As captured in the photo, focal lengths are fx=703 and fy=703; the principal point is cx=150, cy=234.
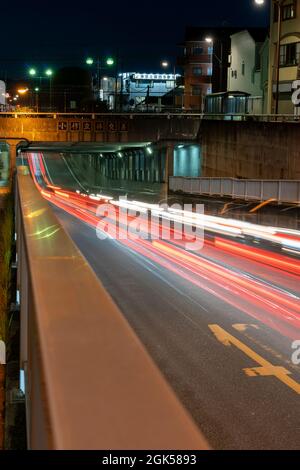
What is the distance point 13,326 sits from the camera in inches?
335

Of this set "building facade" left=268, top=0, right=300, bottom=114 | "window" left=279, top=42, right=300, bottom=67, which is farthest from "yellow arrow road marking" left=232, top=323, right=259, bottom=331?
"window" left=279, top=42, right=300, bottom=67

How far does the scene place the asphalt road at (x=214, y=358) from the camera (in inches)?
265

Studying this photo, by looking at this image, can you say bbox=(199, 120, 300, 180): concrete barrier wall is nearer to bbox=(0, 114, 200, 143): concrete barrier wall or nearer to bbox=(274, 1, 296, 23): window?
bbox=(0, 114, 200, 143): concrete barrier wall

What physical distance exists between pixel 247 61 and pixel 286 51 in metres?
20.6

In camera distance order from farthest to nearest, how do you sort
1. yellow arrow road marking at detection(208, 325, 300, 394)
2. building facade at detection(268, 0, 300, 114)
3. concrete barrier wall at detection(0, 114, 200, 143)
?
building facade at detection(268, 0, 300, 114), concrete barrier wall at detection(0, 114, 200, 143), yellow arrow road marking at detection(208, 325, 300, 394)

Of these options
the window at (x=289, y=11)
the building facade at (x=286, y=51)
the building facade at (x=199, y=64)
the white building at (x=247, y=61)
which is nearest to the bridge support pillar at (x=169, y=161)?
the building facade at (x=286, y=51)

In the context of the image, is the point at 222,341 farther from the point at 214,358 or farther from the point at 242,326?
the point at 242,326

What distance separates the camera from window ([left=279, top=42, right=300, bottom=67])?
5856 cm

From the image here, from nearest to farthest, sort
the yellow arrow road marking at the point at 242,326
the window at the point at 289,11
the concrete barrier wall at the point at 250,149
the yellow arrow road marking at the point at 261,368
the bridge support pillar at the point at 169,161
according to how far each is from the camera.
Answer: the yellow arrow road marking at the point at 261,368, the yellow arrow road marking at the point at 242,326, the concrete barrier wall at the point at 250,149, the bridge support pillar at the point at 169,161, the window at the point at 289,11

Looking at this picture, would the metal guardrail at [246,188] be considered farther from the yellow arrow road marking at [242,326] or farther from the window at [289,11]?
the yellow arrow road marking at [242,326]

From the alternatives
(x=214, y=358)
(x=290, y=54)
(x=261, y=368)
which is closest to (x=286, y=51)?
(x=290, y=54)

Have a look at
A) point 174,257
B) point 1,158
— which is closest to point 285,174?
point 174,257

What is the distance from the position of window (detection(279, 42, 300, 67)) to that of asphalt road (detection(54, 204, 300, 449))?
46319 millimetres

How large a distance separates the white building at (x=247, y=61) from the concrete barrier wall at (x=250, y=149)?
28464 millimetres
